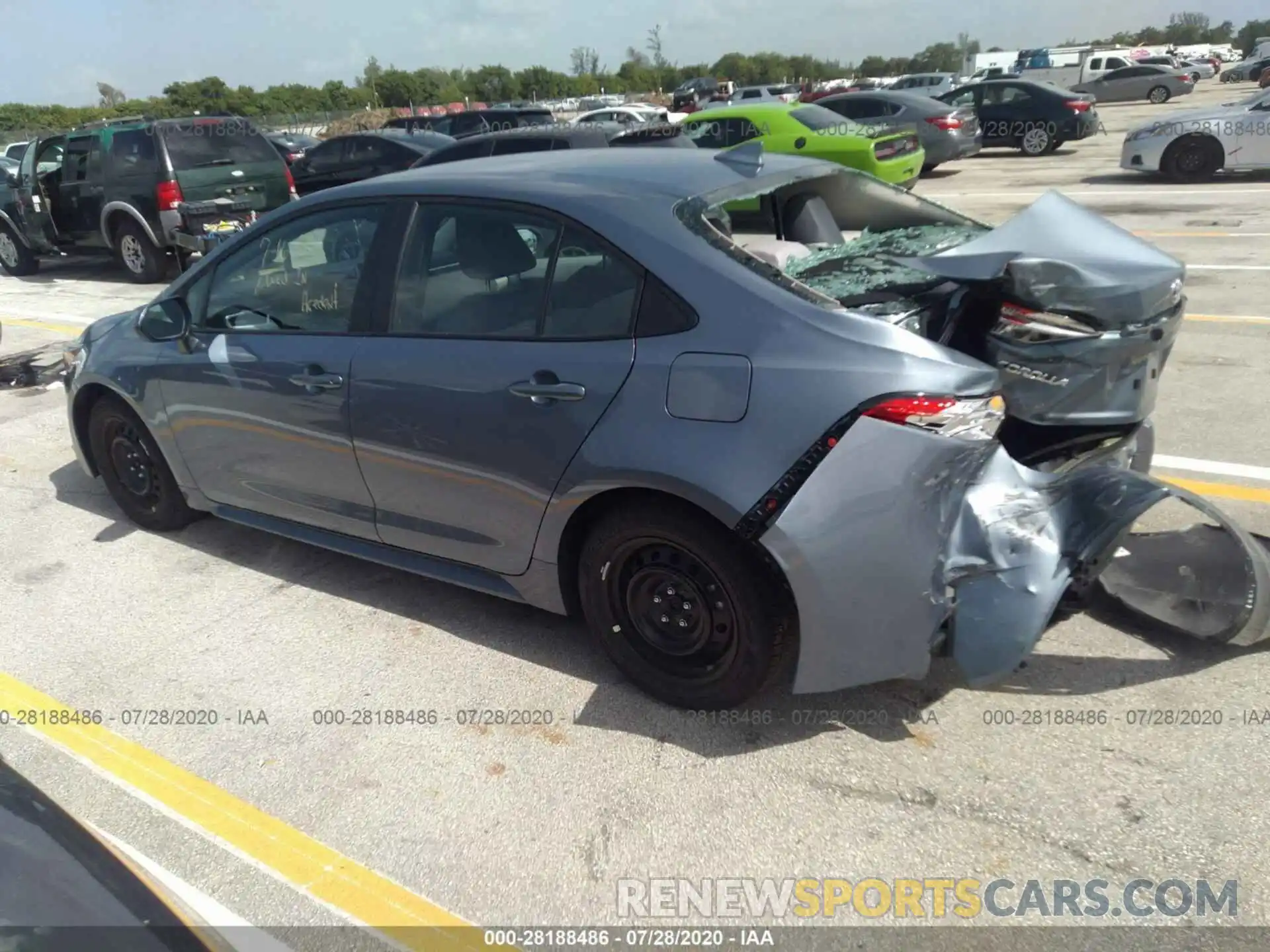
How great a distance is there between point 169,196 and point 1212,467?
35.1ft

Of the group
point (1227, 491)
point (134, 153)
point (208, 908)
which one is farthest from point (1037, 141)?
point (208, 908)

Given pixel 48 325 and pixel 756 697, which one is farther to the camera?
pixel 48 325

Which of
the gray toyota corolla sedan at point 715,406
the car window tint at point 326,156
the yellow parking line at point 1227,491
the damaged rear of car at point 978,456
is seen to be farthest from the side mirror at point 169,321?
the car window tint at point 326,156

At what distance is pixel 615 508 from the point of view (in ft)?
Answer: 10.1

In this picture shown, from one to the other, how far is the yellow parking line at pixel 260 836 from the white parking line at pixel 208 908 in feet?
0.55

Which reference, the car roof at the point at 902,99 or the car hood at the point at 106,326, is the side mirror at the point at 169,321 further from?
the car roof at the point at 902,99

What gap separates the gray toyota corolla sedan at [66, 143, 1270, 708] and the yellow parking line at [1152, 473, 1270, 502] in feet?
1.81

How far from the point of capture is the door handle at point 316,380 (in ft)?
11.9

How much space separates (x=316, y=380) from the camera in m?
3.66

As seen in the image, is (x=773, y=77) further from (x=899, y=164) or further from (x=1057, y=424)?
(x=1057, y=424)

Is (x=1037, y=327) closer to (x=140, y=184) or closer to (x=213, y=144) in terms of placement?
(x=213, y=144)

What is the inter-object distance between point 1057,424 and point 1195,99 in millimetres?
38286

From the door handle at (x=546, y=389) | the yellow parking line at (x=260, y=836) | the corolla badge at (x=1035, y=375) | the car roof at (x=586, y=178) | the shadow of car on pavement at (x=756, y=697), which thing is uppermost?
the car roof at (x=586, y=178)

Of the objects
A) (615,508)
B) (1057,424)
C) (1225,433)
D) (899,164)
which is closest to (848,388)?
(615,508)
